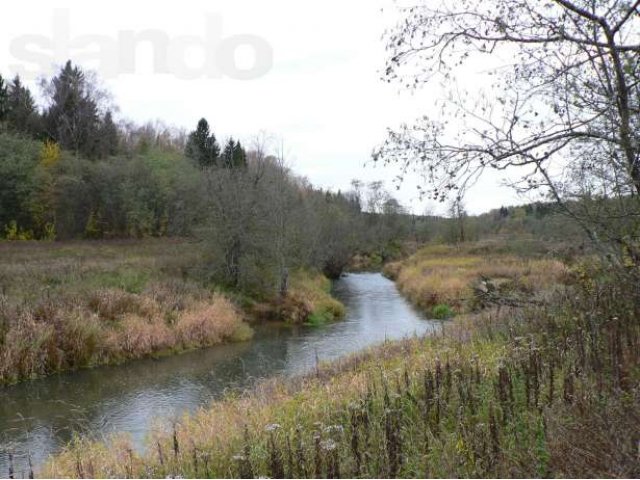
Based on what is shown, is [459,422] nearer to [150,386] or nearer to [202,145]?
[150,386]

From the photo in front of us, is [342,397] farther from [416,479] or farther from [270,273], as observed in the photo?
[270,273]

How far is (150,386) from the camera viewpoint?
1313cm

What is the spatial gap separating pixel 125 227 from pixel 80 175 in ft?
14.9

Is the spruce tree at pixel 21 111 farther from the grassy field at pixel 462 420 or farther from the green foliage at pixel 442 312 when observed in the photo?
the grassy field at pixel 462 420

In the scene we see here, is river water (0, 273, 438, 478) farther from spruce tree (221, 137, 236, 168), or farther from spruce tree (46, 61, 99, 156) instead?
spruce tree (46, 61, 99, 156)

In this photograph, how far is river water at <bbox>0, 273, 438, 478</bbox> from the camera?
31.8 feet

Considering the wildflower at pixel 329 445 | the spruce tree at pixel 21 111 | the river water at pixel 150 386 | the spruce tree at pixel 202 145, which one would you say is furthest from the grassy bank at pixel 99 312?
the spruce tree at pixel 21 111

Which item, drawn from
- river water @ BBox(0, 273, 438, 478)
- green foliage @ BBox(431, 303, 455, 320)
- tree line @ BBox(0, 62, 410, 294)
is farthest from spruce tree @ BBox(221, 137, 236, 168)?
green foliage @ BBox(431, 303, 455, 320)

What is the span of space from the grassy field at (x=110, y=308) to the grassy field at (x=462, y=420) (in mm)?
8088

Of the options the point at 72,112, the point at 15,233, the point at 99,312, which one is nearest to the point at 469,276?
the point at 99,312

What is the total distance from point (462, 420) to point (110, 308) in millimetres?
15570

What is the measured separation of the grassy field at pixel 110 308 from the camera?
47.8 feet

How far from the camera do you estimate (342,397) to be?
21.7 feet

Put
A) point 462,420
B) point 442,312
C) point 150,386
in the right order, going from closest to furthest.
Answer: point 462,420 → point 150,386 → point 442,312
